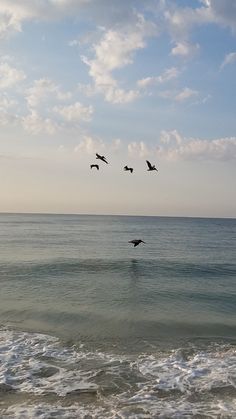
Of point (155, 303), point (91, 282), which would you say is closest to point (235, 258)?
point (91, 282)

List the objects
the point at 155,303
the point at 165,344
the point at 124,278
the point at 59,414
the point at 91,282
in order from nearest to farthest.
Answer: the point at 59,414 → the point at 165,344 → the point at 155,303 → the point at 91,282 → the point at 124,278

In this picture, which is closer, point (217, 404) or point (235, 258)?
point (217, 404)

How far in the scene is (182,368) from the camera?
1495cm

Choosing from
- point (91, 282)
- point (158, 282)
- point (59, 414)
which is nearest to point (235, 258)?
point (158, 282)

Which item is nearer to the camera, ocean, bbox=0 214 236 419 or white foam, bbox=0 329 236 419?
white foam, bbox=0 329 236 419

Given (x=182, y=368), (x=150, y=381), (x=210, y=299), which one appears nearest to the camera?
(x=150, y=381)

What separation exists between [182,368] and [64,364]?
417cm

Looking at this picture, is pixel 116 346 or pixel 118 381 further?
pixel 116 346

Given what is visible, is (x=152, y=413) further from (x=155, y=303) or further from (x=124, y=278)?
(x=124, y=278)

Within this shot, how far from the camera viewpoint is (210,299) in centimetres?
2728

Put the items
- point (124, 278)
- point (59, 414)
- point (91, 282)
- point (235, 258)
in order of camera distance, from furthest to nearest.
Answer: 1. point (235, 258)
2. point (124, 278)
3. point (91, 282)
4. point (59, 414)

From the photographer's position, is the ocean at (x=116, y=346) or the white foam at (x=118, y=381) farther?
Answer: the ocean at (x=116, y=346)

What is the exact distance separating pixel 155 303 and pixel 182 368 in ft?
34.8

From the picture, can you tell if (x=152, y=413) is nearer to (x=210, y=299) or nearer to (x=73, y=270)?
(x=210, y=299)
